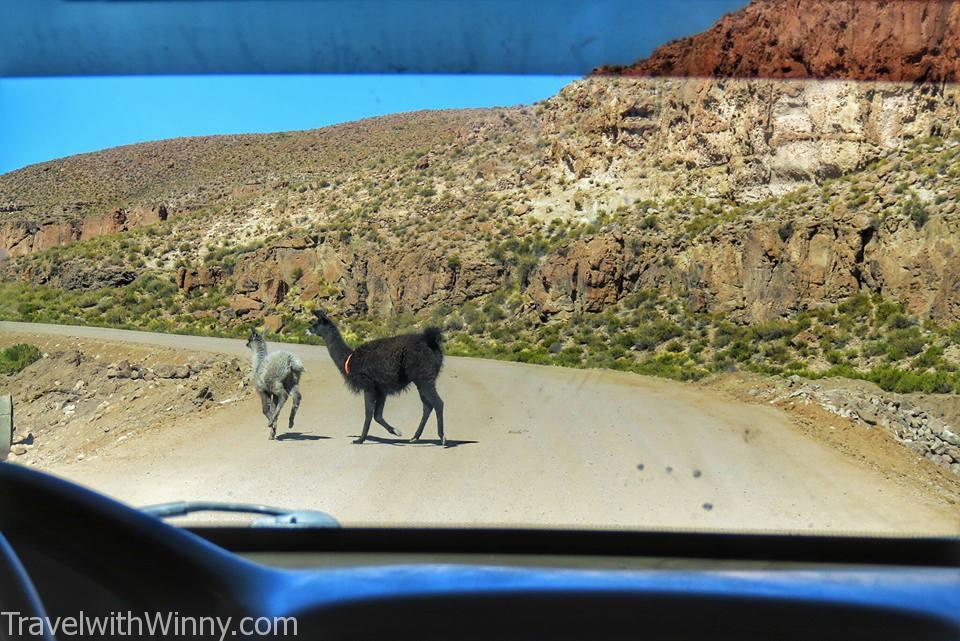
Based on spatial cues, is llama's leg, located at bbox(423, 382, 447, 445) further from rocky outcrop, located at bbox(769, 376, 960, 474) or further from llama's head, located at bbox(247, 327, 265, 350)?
rocky outcrop, located at bbox(769, 376, 960, 474)

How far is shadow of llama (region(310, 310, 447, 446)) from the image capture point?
5.75 meters

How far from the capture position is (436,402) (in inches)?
226

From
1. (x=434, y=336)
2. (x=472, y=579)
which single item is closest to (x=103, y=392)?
(x=434, y=336)

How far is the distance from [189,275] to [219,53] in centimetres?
215

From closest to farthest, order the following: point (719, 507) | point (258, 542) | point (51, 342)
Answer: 1. point (258, 542)
2. point (719, 507)
3. point (51, 342)

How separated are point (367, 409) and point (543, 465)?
4.82 ft

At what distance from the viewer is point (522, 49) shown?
Answer: 4.01 m

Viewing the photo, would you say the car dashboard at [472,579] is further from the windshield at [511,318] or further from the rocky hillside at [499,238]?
the rocky hillside at [499,238]

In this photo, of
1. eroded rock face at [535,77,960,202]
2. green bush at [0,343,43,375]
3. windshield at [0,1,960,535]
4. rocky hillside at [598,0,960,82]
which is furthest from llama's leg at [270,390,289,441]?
rocky hillside at [598,0,960,82]

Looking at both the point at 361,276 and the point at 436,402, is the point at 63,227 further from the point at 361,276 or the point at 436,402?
the point at 436,402

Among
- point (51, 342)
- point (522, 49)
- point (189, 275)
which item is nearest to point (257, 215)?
point (189, 275)

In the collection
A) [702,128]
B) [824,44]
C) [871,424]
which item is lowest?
[871,424]

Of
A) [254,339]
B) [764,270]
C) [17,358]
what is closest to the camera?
[17,358]

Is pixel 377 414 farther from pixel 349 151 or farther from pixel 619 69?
pixel 619 69
